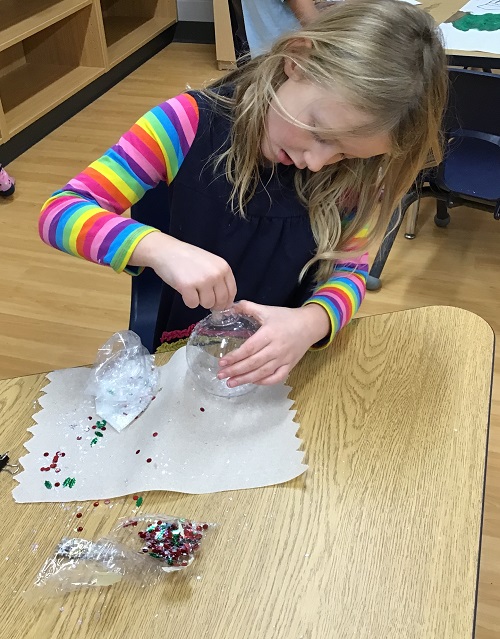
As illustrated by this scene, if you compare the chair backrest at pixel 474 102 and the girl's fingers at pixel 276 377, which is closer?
the girl's fingers at pixel 276 377

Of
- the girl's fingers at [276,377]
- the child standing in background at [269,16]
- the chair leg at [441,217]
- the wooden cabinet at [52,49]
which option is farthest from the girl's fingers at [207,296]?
the wooden cabinet at [52,49]

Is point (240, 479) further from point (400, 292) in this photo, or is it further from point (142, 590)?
point (400, 292)

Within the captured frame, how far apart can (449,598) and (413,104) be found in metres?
0.55

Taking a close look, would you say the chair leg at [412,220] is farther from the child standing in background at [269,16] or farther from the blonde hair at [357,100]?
the blonde hair at [357,100]

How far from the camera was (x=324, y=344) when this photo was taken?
854 millimetres

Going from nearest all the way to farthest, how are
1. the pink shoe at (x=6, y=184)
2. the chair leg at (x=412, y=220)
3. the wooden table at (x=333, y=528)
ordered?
the wooden table at (x=333, y=528), the chair leg at (x=412, y=220), the pink shoe at (x=6, y=184)

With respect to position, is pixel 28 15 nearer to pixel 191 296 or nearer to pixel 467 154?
pixel 467 154

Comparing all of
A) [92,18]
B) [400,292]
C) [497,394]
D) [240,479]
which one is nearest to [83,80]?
[92,18]

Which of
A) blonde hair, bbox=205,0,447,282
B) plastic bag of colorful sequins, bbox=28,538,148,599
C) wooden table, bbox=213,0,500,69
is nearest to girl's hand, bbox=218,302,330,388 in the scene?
blonde hair, bbox=205,0,447,282

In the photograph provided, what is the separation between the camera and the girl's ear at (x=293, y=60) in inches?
31.1

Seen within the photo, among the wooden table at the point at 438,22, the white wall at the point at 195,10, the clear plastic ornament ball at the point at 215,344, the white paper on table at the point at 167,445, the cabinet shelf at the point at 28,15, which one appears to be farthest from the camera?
the white wall at the point at 195,10

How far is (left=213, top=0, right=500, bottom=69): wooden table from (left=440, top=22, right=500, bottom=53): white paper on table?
0.03 m

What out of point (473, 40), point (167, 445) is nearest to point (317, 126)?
point (167, 445)

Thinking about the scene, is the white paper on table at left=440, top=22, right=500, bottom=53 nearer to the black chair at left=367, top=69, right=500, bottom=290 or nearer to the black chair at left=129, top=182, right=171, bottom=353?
the black chair at left=367, top=69, right=500, bottom=290
